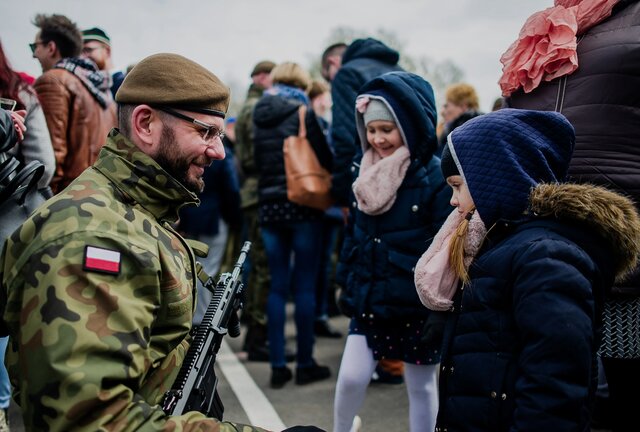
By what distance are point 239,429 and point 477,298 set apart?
32.6 inches

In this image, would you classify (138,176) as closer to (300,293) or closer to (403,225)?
(403,225)

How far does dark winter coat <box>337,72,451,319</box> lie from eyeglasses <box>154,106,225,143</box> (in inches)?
57.2

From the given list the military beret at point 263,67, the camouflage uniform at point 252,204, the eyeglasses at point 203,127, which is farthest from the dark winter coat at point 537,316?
the military beret at point 263,67

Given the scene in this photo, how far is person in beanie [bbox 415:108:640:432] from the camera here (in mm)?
1688

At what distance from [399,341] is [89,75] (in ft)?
8.45

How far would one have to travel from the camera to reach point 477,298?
6.43 feet

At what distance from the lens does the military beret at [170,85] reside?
1762mm

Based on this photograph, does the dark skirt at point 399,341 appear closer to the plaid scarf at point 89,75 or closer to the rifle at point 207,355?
the rifle at point 207,355

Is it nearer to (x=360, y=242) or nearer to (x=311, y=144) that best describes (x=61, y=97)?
(x=311, y=144)

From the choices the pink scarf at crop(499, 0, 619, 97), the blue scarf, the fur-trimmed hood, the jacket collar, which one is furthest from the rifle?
the blue scarf

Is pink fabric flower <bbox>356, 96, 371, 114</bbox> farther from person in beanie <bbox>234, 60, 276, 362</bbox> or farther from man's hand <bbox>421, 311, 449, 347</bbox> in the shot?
person in beanie <bbox>234, 60, 276, 362</bbox>

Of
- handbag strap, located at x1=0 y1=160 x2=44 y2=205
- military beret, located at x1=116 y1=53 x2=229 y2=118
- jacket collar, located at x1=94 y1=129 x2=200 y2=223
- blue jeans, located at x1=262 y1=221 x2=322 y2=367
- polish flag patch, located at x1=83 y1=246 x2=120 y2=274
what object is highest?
military beret, located at x1=116 y1=53 x2=229 y2=118

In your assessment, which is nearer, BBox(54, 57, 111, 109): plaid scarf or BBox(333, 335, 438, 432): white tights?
BBox(333, 335, 438, 432): white tights

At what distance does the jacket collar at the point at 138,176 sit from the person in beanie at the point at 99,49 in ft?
9.84
